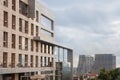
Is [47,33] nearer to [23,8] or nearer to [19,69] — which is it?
[23,8]

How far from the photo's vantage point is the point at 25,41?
5184 centimetres

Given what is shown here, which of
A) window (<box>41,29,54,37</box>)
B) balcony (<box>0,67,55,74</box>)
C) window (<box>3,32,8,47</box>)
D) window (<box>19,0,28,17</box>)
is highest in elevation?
window (<box>19,0,28,17</box>)

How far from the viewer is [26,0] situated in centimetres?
5188

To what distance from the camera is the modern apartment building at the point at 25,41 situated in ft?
143

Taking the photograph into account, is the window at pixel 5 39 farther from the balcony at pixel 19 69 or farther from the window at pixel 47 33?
the window at pixel 47 33

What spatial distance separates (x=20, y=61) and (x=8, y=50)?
511 centimetres

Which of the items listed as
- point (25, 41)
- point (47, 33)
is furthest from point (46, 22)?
point (25, 41)

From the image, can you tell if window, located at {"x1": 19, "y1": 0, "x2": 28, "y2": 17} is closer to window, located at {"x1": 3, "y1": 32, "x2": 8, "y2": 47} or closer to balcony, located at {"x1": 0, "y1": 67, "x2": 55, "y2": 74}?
window, located at {"x1": 3, "y1": 32, "x2": 8, "y2": 47}

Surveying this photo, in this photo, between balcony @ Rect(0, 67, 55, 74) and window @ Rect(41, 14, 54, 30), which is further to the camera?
window @ Rect(41, 14, 54, 30)

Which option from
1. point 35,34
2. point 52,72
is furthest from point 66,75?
point 35,34

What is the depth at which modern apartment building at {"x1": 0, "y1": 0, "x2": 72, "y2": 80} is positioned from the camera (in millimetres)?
43625

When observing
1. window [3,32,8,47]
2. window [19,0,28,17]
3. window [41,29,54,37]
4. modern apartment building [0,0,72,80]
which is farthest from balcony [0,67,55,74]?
window [19,0,28,17]

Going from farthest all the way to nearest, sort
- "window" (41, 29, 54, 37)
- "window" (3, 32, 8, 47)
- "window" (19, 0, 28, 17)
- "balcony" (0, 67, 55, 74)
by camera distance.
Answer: "window" (41, 29, 54, 37) < "window" (19, 0, 28, 17) < "window" (3, 32, 8, 47) < "balcony" (0, 67, 55, 74)

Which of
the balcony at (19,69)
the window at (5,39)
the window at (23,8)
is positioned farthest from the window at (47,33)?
the window at (5,39)
